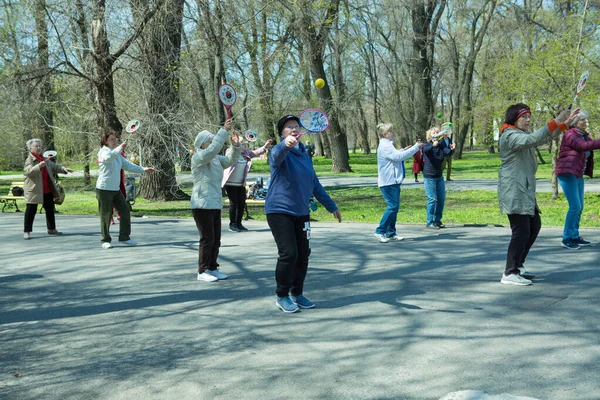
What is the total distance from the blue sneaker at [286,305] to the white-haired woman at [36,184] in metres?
6.98

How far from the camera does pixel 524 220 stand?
6.53m

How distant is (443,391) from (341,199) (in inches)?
571

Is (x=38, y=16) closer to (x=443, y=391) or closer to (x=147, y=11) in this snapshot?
(x=147, y=11)

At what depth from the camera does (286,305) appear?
19.0 feet

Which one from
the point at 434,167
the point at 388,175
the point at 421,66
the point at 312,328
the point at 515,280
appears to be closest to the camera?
the point at 312,328

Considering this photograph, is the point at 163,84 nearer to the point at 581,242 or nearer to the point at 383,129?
the point at 383,129

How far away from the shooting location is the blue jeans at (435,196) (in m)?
11.1

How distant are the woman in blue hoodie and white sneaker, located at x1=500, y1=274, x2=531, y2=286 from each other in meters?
2.28

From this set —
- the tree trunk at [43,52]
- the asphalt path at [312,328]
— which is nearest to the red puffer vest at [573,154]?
the asphalt path at [312,328]

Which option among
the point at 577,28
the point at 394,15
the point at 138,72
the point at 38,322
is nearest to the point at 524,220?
the point at 38,322

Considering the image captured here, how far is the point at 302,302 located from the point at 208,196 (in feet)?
6.02

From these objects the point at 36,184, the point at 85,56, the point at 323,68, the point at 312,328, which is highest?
the point at 323,68

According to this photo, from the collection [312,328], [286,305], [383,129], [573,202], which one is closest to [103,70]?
[383,129]

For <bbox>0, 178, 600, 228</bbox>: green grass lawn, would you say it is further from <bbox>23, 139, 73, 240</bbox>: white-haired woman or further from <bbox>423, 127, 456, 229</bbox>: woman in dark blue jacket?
<bbox>23, 139, 73, 240</bbox>: white-haired woman
